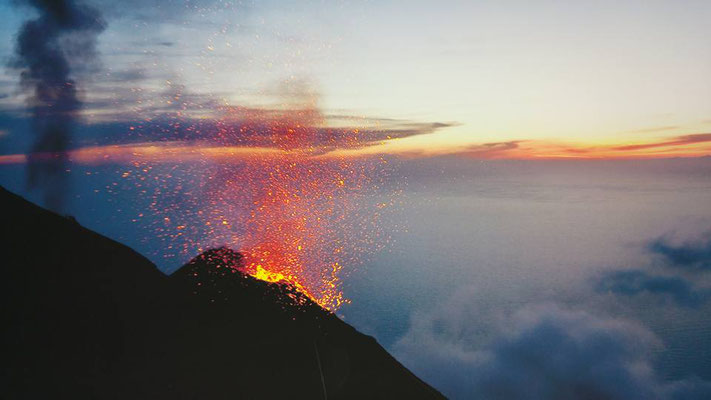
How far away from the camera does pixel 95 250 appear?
23.5 metres

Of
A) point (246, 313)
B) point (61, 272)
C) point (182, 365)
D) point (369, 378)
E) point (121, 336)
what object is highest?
point (61, 272)

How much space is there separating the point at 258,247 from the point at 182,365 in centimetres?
1192

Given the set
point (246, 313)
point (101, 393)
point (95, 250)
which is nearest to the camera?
point (101, 393)

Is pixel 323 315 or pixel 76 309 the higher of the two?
pixel 76 309

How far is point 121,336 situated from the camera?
17531 mm

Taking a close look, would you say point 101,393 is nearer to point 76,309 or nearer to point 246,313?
point 76,309

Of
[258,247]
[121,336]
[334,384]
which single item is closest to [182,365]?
[121,336]

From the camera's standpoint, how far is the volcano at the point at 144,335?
14688 millimetres

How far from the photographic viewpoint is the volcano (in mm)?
14688

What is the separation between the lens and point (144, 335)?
1844cm

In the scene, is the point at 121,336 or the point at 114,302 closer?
the point at 121,336

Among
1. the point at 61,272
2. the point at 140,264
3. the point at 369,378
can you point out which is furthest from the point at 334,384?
the point at 61,272

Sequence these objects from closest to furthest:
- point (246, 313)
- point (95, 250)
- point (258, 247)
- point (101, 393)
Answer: point (101, 393) < point (95, 250) < point (246, 313) < point (258, 247)

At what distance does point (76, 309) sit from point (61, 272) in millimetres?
3451
